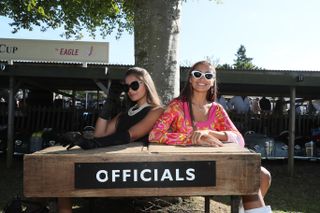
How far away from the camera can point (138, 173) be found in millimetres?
2365

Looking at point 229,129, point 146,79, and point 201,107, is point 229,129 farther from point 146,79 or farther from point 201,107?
point 146,79

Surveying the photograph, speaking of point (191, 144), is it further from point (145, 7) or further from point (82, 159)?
point (145, 7)

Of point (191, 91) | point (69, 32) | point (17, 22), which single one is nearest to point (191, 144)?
point (191, 91)

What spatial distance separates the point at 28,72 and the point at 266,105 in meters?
10.1

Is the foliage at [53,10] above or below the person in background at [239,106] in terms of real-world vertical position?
above

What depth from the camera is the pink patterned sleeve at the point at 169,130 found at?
2.92 m

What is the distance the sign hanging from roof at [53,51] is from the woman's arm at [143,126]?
6.79m

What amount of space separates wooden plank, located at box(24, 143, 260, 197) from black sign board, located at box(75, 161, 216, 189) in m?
0.02

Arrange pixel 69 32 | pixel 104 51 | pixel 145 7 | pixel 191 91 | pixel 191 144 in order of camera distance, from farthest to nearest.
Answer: pixel 69 32 < pixel 104 51 < pixel 145 7 < pixel 191 91 < pixel 191 144

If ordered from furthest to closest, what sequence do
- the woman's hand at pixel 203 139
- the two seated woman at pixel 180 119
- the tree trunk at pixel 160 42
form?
the tree trunk at pixel 160 42 → the two seated woman at pixel 180 119 → the woman's hand at pixel 203 139

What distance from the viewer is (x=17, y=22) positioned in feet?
40.2

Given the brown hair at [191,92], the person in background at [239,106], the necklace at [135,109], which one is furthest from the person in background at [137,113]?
the person in background at [239,106]

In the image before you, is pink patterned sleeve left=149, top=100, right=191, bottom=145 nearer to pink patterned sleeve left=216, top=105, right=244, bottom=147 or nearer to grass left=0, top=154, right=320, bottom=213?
pink patterned sleeve left=216, top=105, right=244, bottom=147

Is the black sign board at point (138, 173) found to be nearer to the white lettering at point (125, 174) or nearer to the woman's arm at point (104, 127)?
the white lettering at point (125, 174)
